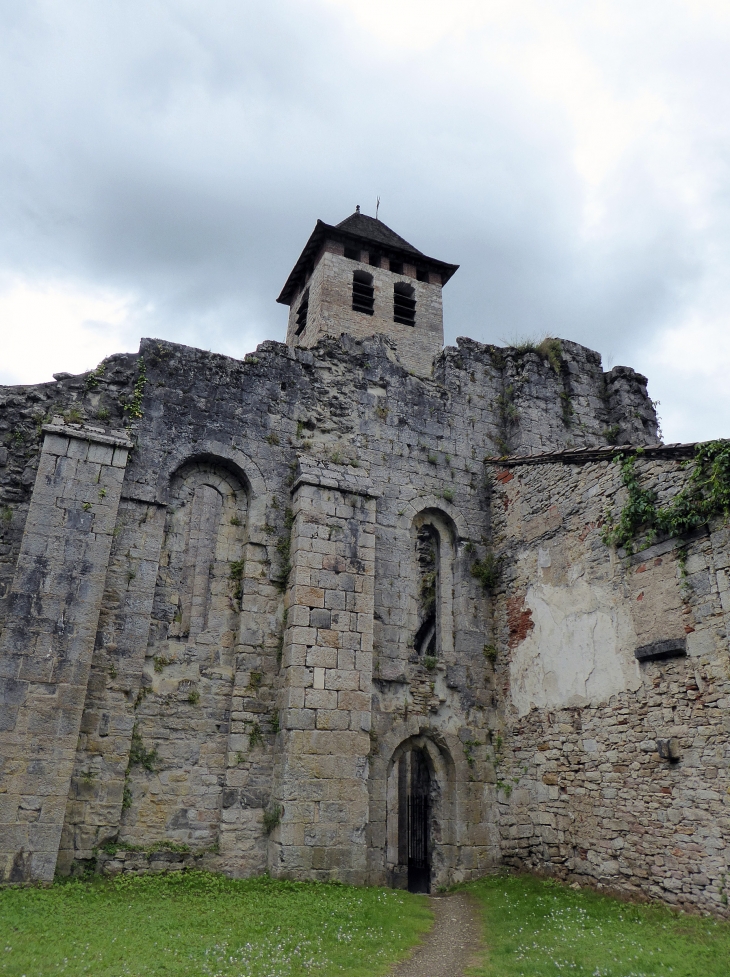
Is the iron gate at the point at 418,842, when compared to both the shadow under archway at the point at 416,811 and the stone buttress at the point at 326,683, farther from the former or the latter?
the stone buttress at the point at 326,683

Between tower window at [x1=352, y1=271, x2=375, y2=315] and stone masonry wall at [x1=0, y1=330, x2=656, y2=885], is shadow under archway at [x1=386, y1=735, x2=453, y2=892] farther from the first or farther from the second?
tower window at [x1=352, y1=271, x2=375, y2=315]

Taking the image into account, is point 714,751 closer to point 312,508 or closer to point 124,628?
point 312,508

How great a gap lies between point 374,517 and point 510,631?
2.92m

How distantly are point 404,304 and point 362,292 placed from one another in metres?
1.68

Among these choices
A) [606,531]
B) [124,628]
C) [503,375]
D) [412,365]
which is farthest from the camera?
[412,365]

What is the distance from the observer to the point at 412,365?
82.5ft

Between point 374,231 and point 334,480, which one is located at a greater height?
point 374,231

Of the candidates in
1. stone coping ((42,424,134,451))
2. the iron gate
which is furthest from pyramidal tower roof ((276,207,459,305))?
the iron gate

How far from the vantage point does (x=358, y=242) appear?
88.2 feet

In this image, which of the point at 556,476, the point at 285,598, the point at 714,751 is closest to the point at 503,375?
the point at 556,476

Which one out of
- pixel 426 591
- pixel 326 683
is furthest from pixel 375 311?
pixel 326 683

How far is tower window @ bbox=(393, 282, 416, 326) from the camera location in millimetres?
26250

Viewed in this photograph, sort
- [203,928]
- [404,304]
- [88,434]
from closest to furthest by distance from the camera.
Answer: [203,928] < [88,434] < [404,304]

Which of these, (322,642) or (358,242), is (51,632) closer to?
(322,642)
